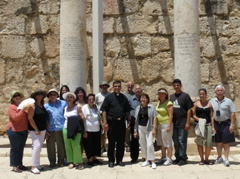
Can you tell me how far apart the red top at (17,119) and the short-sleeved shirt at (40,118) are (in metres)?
0.16

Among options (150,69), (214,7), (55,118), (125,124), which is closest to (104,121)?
(125,124)

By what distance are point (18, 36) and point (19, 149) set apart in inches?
248

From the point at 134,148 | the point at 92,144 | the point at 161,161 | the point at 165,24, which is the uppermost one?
the point at 165,24

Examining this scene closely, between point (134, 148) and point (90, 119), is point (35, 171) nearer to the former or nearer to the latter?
point (90, 119)

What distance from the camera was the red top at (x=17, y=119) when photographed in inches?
297

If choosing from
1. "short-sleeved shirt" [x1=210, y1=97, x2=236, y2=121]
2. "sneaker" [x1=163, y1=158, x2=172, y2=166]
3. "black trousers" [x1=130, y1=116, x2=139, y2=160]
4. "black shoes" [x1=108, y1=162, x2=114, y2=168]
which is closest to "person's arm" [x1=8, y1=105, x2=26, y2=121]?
"black shoes" [x1=108, y1=162, x2=114, y2=168]

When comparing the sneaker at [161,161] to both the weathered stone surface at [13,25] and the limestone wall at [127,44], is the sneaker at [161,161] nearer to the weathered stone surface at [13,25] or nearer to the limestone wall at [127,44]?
the limestone wall at [127,44]

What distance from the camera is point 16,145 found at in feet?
25.1

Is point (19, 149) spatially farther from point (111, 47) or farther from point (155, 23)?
point (155, 23)

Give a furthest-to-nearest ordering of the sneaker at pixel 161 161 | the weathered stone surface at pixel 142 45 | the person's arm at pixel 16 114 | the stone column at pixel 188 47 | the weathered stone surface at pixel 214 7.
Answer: the weathered stone surface at pixel 142 45 < the weathered stone surface at pixel 214 7 < the stone column at pixel 188 47 < the sneaker at pixel 161 161 < the person's arm at pixel 16 114

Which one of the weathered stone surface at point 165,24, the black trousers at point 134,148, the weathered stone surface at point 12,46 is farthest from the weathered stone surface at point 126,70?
the black trousers at point 134,148

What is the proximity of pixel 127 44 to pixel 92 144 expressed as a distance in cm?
538

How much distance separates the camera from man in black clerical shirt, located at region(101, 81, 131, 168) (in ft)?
26.7

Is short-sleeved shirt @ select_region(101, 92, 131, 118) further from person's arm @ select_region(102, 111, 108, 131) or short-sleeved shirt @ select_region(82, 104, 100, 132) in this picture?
short-sleeved shirt @ select_region(82, 104, 100, 132)
